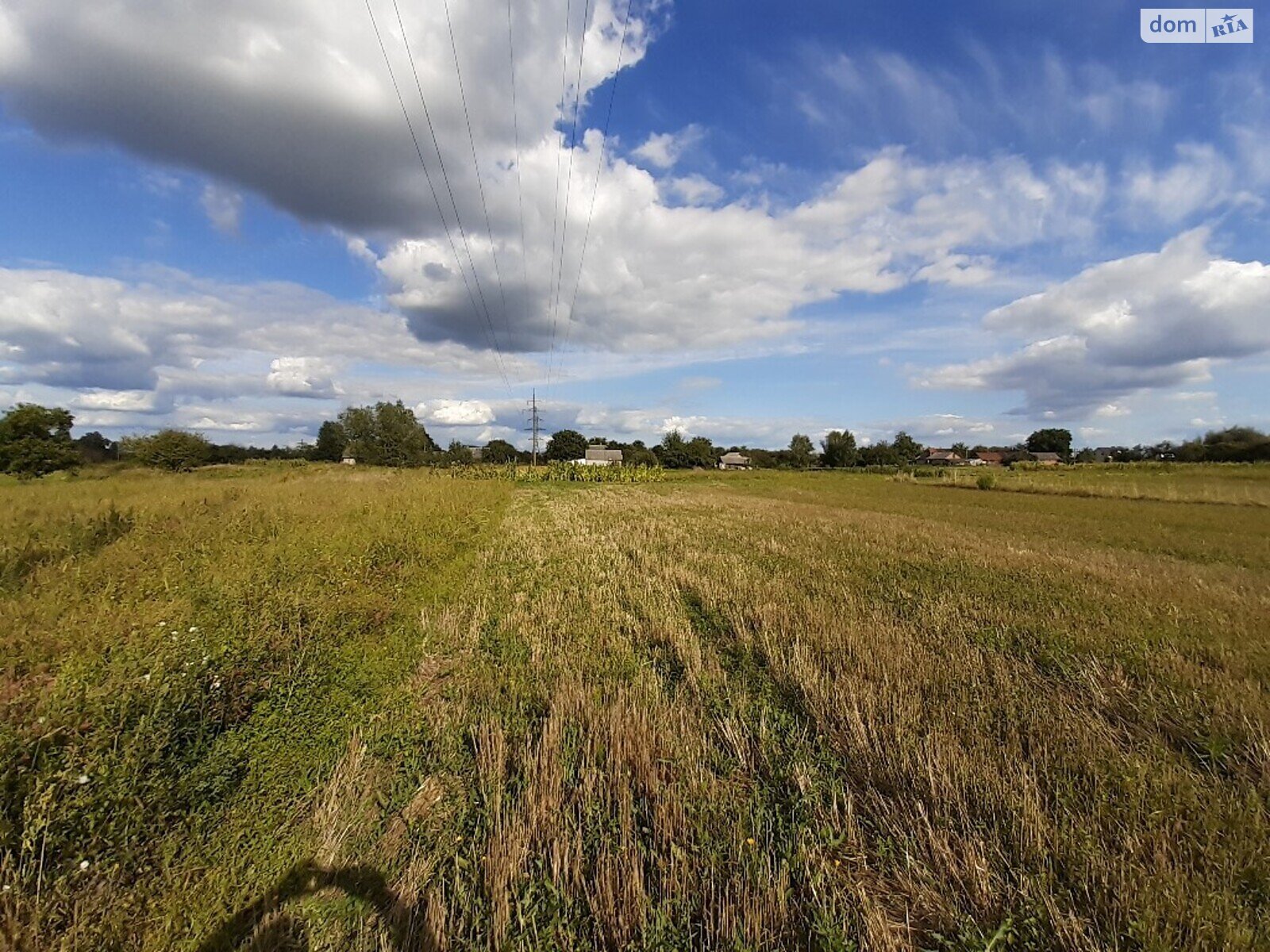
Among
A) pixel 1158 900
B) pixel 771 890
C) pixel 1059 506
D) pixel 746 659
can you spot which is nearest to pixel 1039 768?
pixel 1158 900

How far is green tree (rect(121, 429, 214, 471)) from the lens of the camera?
1617 inches

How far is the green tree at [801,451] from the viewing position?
117 meters

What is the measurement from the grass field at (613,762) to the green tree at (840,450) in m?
109

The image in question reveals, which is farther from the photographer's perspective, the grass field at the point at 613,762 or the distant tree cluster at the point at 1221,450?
the distant tree cluster at the point at 1221,450

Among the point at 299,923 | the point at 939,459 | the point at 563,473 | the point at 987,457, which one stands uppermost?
the point at 987,457

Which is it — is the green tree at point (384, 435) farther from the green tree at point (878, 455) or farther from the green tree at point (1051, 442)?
the green tree at point (1051, 442)

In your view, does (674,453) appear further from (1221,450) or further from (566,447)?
(1221,450)

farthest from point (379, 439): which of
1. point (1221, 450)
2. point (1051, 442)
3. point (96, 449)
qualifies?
point (1051, 442)

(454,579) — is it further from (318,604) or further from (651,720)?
(651,720)

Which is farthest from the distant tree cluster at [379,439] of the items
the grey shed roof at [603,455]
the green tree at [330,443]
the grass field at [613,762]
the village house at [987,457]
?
the village house at [987,457]

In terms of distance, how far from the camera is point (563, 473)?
5588 cm

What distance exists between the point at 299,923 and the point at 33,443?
4928 centimetres

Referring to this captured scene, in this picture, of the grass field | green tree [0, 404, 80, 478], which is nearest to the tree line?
green tree [0, 404, 80, 478]

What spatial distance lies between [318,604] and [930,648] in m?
8.01
